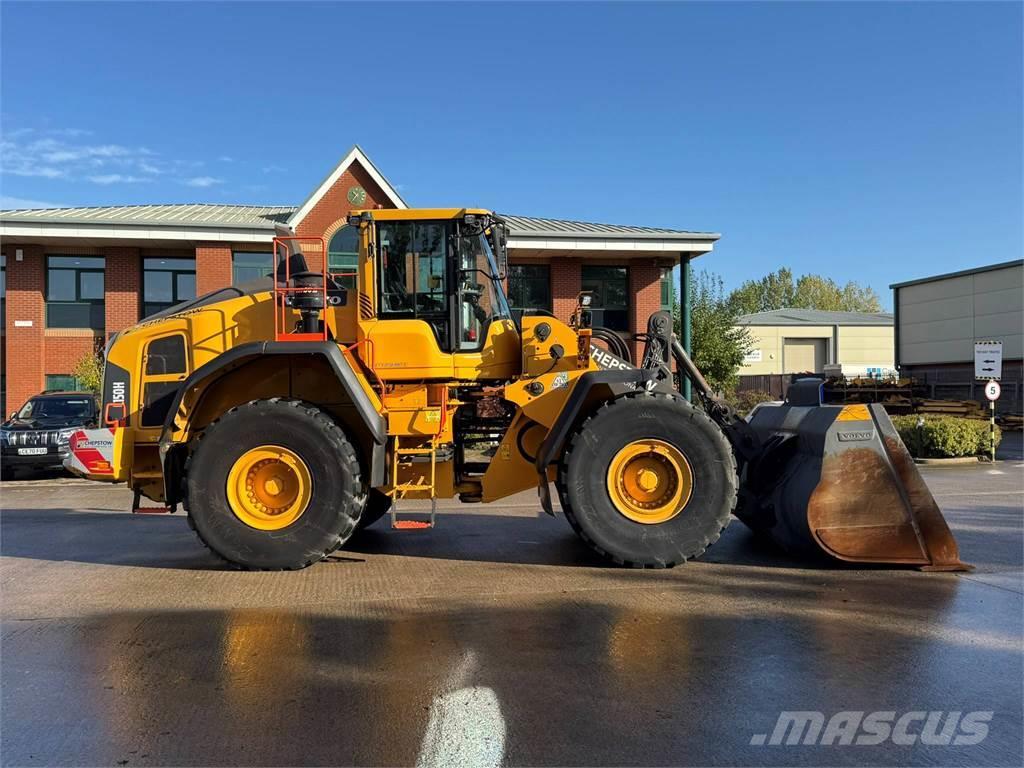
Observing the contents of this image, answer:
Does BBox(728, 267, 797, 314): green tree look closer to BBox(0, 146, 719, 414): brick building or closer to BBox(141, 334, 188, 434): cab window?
BBox(0, 146, 719, 414): brick building

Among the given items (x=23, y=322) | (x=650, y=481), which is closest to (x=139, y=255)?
(x=23, y=322)

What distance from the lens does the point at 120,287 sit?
20.9 m

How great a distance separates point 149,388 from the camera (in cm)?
663

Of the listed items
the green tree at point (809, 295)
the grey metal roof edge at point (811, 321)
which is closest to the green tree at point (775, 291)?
the green tree at point (809, 295)

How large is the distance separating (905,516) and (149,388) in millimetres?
6727

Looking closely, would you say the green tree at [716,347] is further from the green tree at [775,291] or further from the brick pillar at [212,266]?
the green tree at [775,291]

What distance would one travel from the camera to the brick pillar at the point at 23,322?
20.5 meters

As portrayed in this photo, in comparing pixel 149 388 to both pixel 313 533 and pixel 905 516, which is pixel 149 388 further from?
pixel 905 516

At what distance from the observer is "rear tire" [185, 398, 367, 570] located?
6152 mm

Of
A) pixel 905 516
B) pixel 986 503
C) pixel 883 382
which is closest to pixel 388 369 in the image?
pixel 905 516

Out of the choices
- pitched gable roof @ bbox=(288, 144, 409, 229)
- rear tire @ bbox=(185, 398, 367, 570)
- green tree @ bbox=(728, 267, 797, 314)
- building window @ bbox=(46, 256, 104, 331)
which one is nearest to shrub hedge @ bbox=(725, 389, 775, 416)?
pitched gable roof @ bbox=(288, 144, 409, 229)

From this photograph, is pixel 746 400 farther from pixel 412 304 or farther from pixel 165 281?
pixel 412 304

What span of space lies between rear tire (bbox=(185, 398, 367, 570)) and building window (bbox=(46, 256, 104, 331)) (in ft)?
58.9

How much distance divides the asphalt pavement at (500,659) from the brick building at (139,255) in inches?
581
